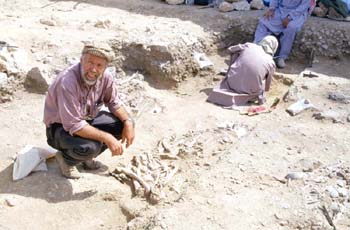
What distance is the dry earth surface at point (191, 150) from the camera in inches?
141

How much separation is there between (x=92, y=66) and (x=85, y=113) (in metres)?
0.42

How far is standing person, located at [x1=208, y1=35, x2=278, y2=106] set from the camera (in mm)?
5680

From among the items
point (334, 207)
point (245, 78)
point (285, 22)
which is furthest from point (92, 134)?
point (285, 22)

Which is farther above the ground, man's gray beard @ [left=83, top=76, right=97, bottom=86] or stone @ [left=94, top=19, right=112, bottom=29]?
man's gray beard @ [left=83, top=76, right=97, bottom=86]

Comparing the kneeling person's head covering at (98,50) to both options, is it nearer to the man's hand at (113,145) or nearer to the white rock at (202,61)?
the man's hand at (113,145)

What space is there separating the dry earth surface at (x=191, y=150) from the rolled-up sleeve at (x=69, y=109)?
655 mm

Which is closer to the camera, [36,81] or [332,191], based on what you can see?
[332,191]

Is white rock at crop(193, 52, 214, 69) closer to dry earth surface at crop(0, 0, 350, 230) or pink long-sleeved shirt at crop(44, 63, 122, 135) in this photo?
dry earth surface at crop(0, 0, 350, 230)

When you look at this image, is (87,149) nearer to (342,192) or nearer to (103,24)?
(342,192)

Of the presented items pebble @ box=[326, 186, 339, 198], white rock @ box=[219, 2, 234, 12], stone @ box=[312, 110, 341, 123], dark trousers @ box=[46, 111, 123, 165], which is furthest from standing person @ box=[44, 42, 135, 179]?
white rock @ box=[219, 2, 234, 12]

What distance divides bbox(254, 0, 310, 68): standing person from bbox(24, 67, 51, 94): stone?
2939mm

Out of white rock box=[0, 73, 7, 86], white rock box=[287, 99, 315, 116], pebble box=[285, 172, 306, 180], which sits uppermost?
white rock box=[0, 73, 7, 86]

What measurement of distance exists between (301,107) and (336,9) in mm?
2628

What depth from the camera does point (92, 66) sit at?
3.41 metres
